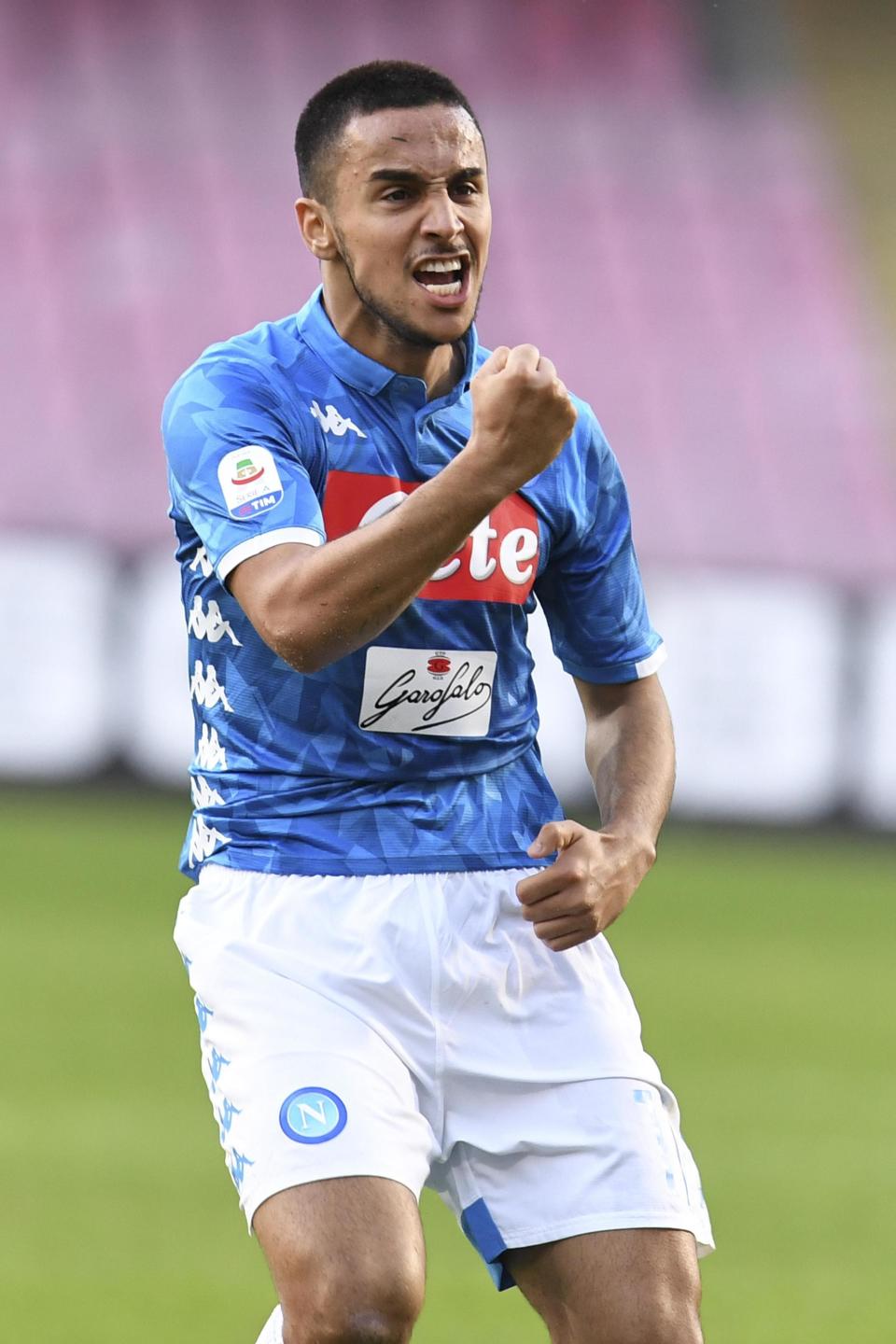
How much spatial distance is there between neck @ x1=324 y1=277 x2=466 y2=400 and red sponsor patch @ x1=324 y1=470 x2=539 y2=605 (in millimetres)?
→ 203

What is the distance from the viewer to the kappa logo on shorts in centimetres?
302

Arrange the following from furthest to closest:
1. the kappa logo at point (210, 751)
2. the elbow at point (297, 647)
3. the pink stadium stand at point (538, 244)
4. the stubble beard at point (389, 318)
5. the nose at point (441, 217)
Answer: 1. the pink stadium stand at point (538, 244)
2. the kappa logo at point (210, 751)
3. the stubble beard at point (389, 318)
4. the nose at point (441, 217)
5. the elbow at point (297, 647)

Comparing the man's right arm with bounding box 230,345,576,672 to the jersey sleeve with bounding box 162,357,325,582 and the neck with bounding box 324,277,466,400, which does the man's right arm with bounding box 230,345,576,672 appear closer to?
the jersey sleeve with bounding box 162,357,325,582

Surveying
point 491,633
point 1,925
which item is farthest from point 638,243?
point 491,633

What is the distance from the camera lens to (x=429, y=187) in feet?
10.6

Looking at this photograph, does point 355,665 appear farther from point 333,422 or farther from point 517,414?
point 517,414

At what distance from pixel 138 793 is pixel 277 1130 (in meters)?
9.60

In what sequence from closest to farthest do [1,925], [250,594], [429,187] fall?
[250,594] → [429,187] → [1,925]

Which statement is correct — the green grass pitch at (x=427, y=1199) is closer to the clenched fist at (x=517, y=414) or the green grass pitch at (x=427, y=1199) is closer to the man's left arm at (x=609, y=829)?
the man's left arm at (x=609, y=829)

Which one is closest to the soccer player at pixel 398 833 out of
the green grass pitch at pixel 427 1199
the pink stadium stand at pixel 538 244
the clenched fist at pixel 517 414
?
the clenched fist at pixel 517 414

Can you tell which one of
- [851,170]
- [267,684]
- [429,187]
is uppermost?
[851,170]

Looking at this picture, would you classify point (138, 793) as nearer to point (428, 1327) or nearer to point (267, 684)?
point (428, 1327)

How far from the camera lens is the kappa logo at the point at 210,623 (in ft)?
10.9

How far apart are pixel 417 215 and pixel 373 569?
0.64 m
